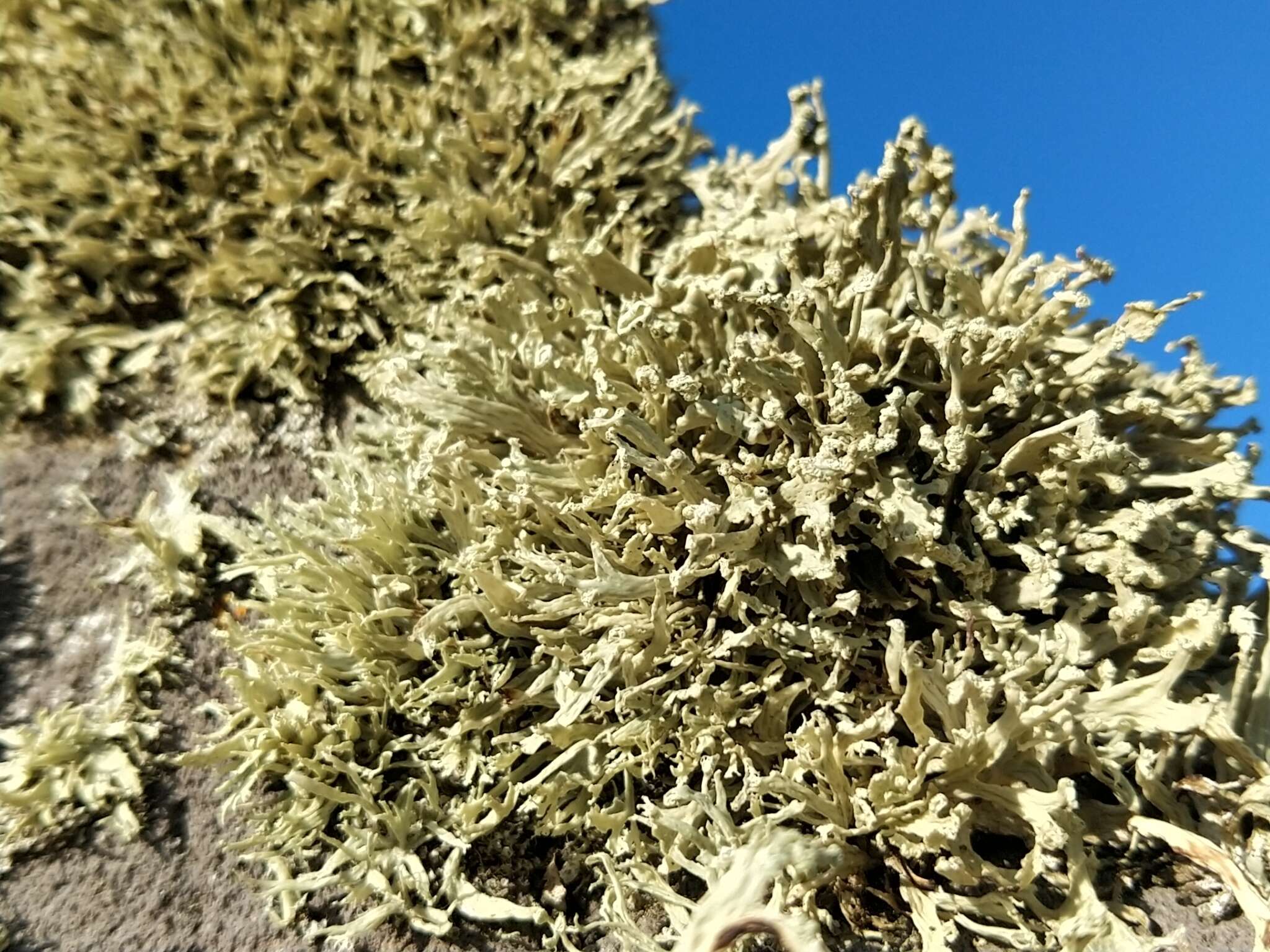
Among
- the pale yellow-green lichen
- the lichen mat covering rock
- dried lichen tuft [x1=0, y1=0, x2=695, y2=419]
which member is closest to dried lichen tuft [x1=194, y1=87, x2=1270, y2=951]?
the lichen mat covering rock

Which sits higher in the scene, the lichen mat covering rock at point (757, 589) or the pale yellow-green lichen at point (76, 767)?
the lichen mat covering rock at point (757, 589)

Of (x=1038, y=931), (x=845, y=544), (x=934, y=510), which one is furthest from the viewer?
(x=845, y=544)

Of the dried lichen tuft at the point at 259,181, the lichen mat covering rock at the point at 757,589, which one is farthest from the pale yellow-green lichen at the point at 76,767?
the dried lichen tuft at the point at 259,181

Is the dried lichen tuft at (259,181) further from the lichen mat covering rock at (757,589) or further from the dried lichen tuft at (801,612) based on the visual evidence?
the dried lichen tuft at (801,612)

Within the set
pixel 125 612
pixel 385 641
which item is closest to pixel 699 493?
pixel 385 641

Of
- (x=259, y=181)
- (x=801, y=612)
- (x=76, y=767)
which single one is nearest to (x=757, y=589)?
(x=801, y=612)

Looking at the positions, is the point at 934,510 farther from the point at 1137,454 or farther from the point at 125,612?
the point at 125,612
